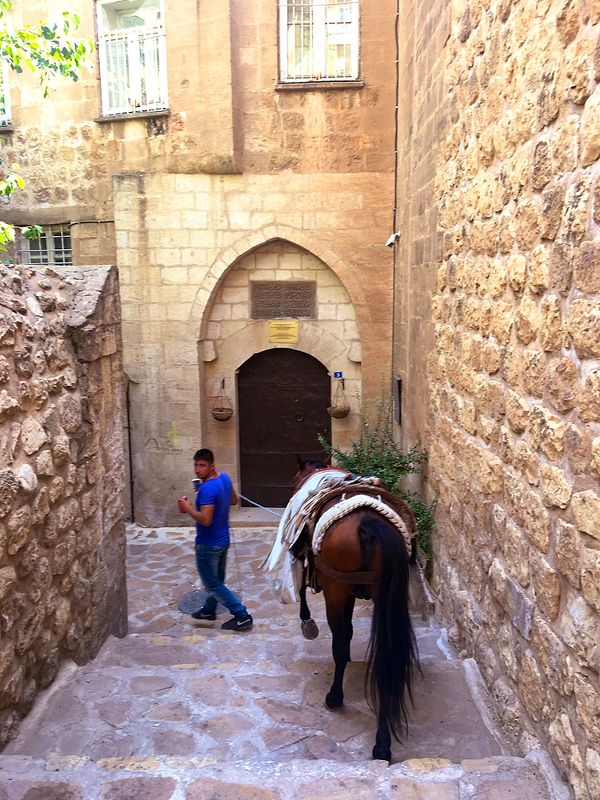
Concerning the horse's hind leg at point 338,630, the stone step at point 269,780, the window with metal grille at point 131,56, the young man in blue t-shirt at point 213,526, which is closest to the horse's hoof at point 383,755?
the stone step at point 269,780

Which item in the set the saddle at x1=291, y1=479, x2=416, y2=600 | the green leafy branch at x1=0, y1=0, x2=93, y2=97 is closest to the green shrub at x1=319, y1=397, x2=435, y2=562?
the saddle at x1=291, y1=479, x2=416, y2=600

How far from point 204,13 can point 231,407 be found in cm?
486

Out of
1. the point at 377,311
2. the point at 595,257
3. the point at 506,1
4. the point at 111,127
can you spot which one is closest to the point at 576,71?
the point at 595,257

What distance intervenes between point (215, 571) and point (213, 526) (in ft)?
1.27

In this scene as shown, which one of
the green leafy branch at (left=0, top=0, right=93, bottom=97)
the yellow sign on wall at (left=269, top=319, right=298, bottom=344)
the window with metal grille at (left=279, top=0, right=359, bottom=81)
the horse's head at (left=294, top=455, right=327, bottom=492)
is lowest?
the horse's head at (left=294, top=455, right=327, bottom=492)

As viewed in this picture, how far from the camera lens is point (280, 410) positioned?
910cm

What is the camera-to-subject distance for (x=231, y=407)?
29.4ft

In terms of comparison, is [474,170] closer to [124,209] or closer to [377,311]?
[377,311]

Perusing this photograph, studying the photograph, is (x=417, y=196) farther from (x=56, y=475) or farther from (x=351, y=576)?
(x=56, y=475)

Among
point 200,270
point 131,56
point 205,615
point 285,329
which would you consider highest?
point 131,56

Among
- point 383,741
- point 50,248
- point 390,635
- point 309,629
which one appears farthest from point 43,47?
point 383,741

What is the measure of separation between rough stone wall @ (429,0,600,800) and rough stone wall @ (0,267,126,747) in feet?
7.74

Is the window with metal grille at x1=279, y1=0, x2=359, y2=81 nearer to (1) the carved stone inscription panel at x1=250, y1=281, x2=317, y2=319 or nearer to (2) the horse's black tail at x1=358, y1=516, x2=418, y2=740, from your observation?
(1) the carved stone inscription panel at x1=250, y1=281, x2=317, y2=319

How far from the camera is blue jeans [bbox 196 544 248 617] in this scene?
5258 millimetres
